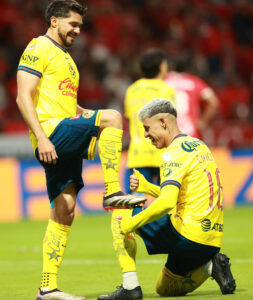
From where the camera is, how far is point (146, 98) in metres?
8.15

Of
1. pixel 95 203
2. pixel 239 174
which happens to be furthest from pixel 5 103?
pixel 239 174

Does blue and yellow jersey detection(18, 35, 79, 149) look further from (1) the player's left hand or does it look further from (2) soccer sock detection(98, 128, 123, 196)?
(1) the player's left hand

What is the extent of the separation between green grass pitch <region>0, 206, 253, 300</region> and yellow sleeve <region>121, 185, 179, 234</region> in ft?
2.26

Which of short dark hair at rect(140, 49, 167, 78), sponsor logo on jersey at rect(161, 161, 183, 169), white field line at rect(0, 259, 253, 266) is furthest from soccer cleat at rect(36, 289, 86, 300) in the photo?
short dark hair at rect(140, 49, 167, 78)

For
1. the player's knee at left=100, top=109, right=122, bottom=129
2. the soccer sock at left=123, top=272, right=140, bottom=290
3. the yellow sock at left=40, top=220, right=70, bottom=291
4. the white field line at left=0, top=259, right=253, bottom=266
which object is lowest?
the white field line at left=0, top=259, right=253, bottom=266

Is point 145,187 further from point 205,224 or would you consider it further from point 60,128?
point 60,128

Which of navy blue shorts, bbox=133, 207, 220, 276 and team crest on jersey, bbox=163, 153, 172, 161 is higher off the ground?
team crest on jersey, bbox=163, 153, 172, 161

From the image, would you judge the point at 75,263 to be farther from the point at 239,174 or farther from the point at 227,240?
the point at 239,174

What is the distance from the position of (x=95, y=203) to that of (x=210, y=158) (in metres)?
7.91

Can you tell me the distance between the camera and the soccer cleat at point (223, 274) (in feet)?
17.4

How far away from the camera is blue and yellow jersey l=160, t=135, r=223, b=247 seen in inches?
203

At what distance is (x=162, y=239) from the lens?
528cm

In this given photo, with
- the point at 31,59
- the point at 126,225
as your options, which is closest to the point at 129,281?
the point at 126,225

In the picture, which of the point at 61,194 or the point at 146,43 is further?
the point at 146,43
